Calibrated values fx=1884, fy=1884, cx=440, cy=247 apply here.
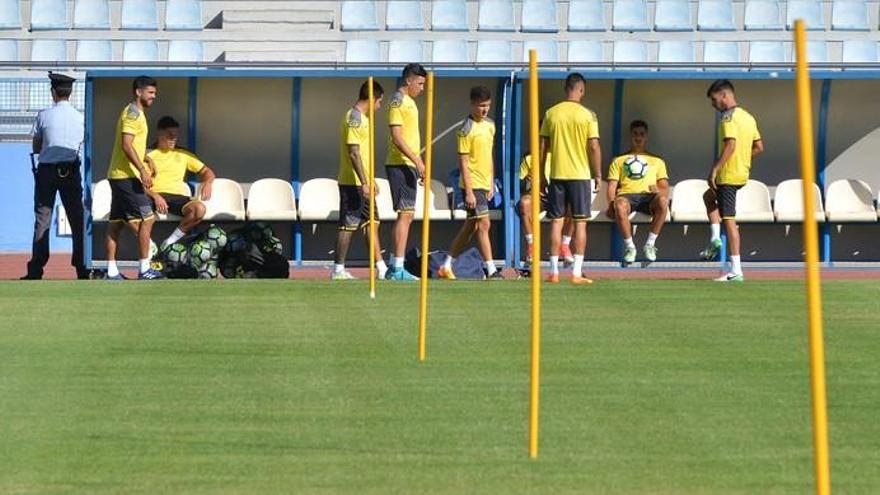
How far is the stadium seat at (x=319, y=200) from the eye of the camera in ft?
70.7

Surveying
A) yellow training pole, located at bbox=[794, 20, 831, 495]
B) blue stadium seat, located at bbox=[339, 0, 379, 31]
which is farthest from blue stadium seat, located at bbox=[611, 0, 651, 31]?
yellow training pole, located at bbox=[794, 20, 831, 495]

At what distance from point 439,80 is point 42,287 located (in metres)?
6.63

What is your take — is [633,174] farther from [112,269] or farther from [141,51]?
[141,51]

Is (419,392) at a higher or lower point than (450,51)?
lower

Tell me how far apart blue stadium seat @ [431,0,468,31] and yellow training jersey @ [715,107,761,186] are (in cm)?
1559

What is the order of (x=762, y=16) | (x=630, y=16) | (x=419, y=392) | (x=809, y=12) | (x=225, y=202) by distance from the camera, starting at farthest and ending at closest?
(x=809, y=12) → (x=762, y=16) → (x=630, y=16) → (x=225, y=202) → (x=419, y=392)

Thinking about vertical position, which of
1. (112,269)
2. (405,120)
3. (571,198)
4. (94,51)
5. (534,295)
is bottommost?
(534,295)

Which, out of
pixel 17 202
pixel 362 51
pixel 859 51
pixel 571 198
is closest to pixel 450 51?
pixel 362 51

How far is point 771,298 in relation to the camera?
1617cm

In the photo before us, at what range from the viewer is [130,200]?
61.8ft

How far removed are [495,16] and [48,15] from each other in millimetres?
7975

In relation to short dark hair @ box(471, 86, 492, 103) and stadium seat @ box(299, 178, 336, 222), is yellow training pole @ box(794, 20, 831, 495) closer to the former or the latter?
short dark hair @ box(471, 86, 492, 103)

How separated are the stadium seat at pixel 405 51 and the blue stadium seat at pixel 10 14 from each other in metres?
6.67

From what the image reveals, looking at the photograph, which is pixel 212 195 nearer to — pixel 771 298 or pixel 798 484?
pixel 771 298
